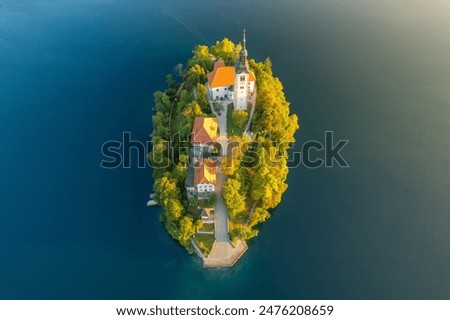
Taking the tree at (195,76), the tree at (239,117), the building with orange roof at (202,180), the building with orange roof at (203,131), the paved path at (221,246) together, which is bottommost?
the paved path at (221,246)

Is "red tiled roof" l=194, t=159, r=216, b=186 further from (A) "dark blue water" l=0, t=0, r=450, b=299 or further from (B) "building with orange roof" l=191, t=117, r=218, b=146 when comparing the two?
(A) "dark blue water" l=0, t=0, r=450, b=299

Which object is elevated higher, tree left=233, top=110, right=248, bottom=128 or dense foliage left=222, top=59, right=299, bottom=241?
tree left=233, top=110, right=248, bottom=128

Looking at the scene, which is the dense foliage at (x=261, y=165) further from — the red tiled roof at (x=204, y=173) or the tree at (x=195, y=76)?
the tree at (x=195, y=76)

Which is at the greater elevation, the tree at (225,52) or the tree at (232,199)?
the tree at (225,52)

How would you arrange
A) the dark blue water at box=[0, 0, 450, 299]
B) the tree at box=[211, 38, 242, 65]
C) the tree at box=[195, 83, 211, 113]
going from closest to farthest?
1. the dark blue water at box=[0, 0, 450, 299]
2. the tree at box=[195, 83, 211, 113]
3. the tree at box=[211, 38, 242, 65]

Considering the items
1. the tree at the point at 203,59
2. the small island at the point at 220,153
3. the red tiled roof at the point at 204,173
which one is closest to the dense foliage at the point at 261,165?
the small island at the point at 220,153

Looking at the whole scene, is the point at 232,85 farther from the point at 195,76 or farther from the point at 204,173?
the point at 204,173

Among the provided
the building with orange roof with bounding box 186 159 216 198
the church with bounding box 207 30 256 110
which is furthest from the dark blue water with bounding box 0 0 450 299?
the church with bounding box 207 30 256 110

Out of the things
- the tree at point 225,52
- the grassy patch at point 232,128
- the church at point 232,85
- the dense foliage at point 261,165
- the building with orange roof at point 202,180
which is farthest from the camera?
the tree at point 225,52
